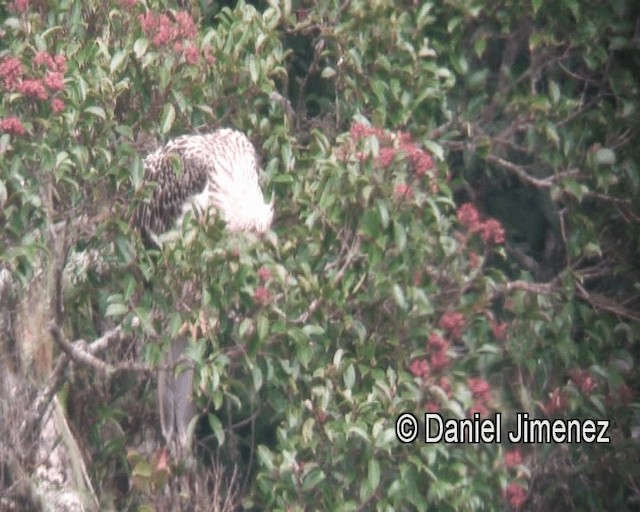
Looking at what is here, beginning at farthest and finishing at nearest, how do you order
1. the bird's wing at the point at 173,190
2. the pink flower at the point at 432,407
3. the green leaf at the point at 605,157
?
the bird's wing at the point at 173,190, the green leaf at the point at 605,157, the pink flower at the point at 432,407

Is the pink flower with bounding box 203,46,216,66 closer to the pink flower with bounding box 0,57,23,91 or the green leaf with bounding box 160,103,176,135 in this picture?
the green leaf with bounding box 160,103,176,135

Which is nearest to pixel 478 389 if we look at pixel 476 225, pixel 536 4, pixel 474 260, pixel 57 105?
pixel 474 260

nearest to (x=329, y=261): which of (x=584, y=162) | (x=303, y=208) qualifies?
(x=303, y=208)

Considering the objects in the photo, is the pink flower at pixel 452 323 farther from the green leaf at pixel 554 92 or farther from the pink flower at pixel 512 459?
the green leaf at pixel 554 92

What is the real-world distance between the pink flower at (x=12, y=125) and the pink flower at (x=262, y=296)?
2.99 feet

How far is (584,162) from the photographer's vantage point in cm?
682

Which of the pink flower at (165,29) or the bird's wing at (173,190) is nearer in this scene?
the pink flower at (165,29)

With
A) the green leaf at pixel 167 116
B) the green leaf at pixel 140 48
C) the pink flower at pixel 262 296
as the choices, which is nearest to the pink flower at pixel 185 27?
the green leaf at pixel 140 48

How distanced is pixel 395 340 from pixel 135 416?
1.37m

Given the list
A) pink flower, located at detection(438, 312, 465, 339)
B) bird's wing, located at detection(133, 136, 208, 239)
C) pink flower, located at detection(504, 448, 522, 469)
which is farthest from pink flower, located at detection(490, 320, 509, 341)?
bird's wing, located at detection(133, 136, 208, 239)

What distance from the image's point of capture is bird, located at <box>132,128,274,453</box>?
21.9ft

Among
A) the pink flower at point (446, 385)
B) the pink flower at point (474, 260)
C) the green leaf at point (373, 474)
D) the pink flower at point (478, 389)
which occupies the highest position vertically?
the pink flower at point (474, 260)

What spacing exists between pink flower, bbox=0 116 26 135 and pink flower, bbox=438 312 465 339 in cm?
167

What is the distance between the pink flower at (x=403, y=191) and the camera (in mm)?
5797
